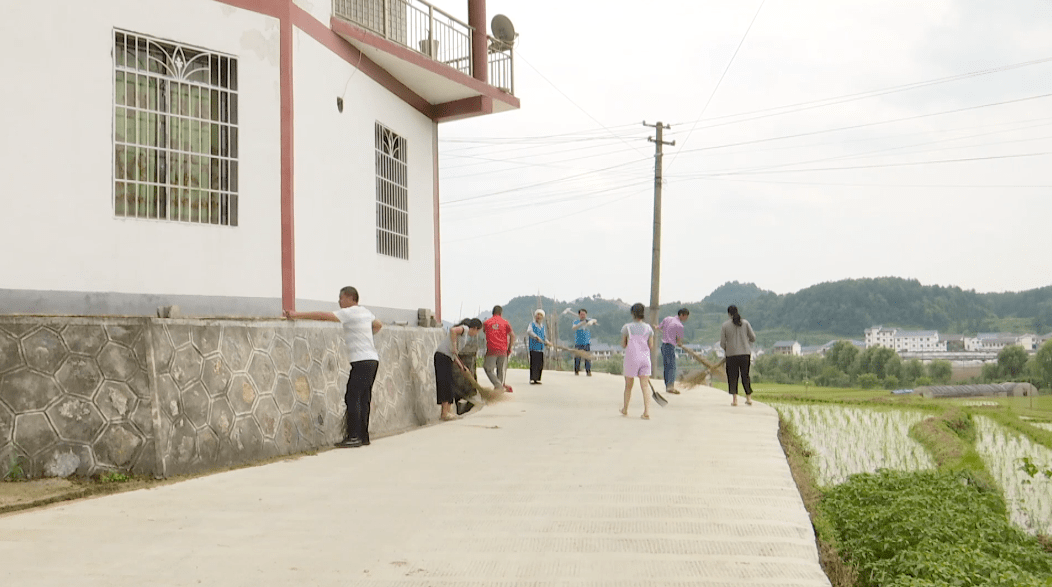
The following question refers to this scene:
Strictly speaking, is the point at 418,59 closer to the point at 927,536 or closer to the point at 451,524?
the point at 451,524

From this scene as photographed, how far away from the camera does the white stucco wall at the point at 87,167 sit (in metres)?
8.38

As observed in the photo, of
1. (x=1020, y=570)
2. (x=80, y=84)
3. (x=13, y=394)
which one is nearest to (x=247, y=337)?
(x=13, y=394)

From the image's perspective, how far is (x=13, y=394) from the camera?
7.78 metres

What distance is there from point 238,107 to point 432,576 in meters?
7.13

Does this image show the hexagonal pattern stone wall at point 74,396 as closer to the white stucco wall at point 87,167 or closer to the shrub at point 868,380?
the white stucco wall at point 87,167

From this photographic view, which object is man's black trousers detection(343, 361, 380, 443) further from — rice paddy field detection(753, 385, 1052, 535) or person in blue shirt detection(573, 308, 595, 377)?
person in blue shirt detection(573, 308, 595, 377)

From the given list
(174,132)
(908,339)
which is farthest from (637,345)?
(908,339)

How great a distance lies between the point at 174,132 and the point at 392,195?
15.5 ft

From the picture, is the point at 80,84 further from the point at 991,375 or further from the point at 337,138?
the point at 991,375

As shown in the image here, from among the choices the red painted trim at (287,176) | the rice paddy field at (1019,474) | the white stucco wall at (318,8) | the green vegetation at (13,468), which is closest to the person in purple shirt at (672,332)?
the rice paddy field at (1019,474)

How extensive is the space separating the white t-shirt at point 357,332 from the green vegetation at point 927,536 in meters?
4.99

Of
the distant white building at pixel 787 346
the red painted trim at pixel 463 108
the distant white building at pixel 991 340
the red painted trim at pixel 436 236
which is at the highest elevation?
the red painted trim at pixel 463 108

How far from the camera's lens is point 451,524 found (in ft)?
19.3

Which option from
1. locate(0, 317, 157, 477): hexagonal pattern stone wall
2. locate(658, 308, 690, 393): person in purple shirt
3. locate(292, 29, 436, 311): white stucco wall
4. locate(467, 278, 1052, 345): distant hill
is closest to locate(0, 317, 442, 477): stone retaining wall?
locate(0, 317, 157, 477): hexagonal pattern stone wall
